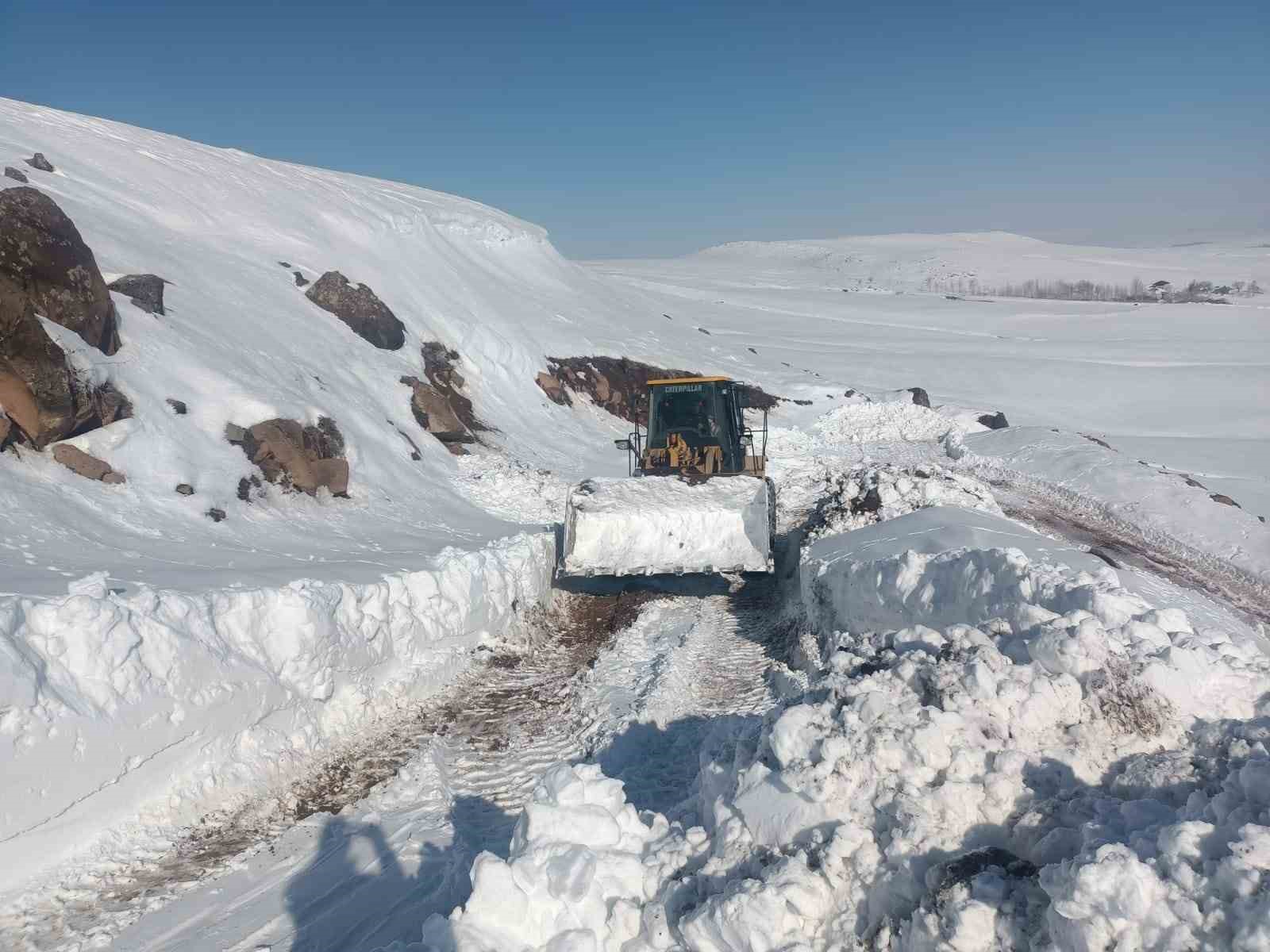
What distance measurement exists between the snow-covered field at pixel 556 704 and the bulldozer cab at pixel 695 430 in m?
1.80

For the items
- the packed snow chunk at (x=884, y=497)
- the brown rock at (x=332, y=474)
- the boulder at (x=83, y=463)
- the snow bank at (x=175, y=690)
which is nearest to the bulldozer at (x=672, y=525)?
the packed snow chunk at (x=884, y=497)

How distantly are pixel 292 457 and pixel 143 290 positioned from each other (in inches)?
170

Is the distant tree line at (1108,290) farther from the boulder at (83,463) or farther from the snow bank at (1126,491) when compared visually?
the boulder at (83,463)

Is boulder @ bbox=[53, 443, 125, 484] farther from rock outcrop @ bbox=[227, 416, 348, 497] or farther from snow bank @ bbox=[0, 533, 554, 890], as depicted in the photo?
snow bank @ bbox=[0, 533, 554, 890]

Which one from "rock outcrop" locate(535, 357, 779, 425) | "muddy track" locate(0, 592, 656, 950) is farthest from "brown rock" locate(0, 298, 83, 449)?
"rock outcrop" locate(535, 357, 779, 425)

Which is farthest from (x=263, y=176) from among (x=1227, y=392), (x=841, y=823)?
(x=1227, y=392)

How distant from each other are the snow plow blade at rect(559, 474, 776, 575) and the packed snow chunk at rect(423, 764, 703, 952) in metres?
6.11

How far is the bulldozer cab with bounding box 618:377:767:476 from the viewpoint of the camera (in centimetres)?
1275

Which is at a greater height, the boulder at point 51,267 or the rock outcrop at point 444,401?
the boulder at point 51,267

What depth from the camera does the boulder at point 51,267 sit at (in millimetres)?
9781

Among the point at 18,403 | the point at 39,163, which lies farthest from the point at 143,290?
the point at 39,163

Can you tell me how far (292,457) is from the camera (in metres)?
11.4

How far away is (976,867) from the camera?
10.8 feet

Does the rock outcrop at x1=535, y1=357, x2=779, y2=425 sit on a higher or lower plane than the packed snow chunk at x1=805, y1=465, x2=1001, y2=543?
higher
